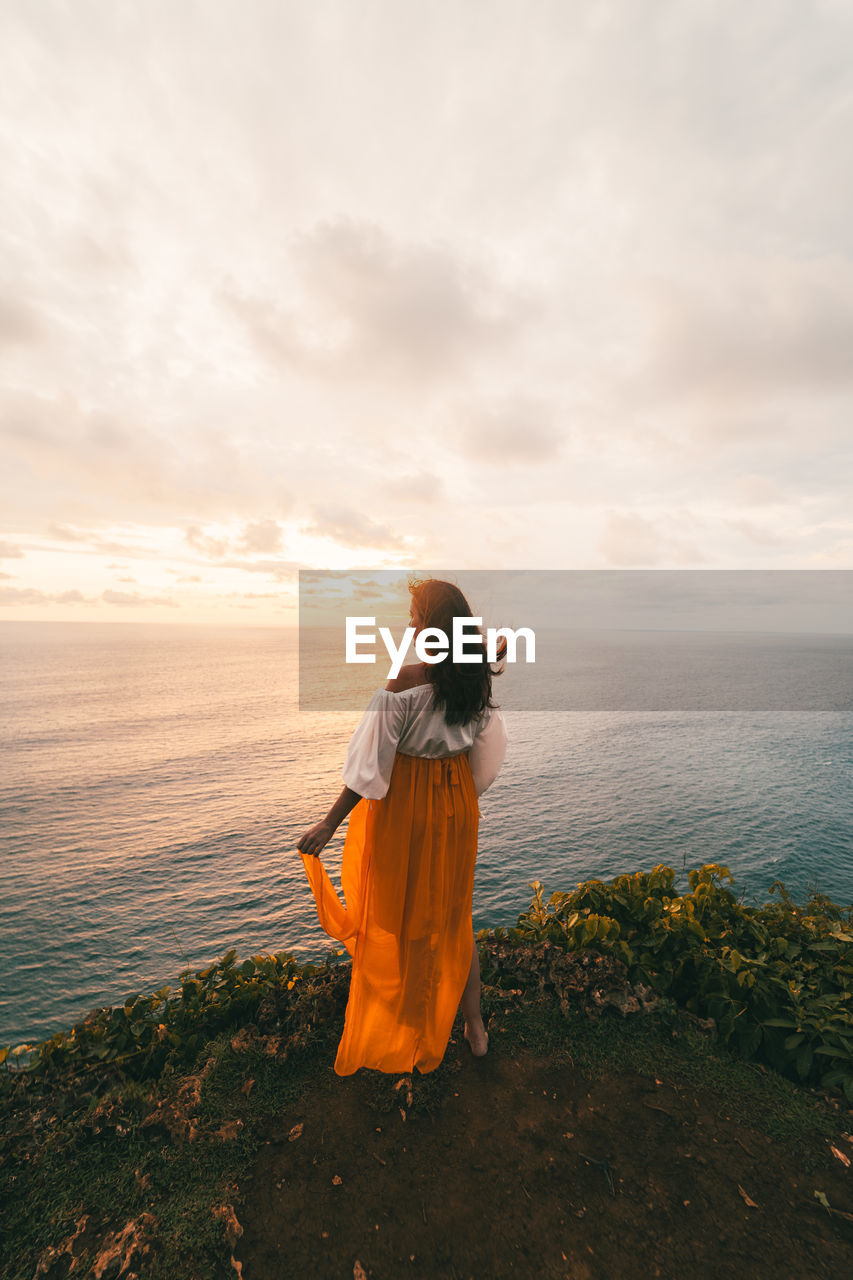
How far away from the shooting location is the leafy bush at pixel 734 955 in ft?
13.5

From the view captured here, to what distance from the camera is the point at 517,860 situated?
114 feet

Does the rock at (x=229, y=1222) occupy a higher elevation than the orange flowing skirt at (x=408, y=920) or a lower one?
lower

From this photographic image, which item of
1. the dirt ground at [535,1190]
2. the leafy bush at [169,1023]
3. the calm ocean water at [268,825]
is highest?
the leafy bush at [169,1023]

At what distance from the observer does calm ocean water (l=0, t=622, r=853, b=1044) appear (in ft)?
93.8

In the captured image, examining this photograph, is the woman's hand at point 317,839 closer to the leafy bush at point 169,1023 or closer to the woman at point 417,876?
the woman at point 417,876

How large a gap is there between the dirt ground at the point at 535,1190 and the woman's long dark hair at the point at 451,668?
9.14 ft

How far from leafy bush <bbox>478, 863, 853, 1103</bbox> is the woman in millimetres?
1469

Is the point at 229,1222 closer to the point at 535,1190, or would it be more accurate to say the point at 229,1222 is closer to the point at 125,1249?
the point at 125,1249

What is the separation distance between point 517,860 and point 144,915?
21741 mm

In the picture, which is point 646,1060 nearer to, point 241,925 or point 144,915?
point 241,925

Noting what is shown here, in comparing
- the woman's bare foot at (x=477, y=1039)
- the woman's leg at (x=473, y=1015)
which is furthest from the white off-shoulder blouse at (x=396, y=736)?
the woman's bare foot at (x=477, y=1039)

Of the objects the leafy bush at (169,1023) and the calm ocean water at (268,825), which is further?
the calm ocean water at (268,825)

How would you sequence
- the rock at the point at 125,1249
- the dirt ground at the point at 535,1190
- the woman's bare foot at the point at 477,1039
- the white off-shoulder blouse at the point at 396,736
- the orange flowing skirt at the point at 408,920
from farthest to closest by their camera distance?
1. the woman's bare foot at the point at 477,1039
2. the orange flowing skirt at the point at 408,920
3. the white off-shoulder blouse at the point at 396,736
4. the dirt ground at the point at 535,1190
5. the rock at the point at 125,1249

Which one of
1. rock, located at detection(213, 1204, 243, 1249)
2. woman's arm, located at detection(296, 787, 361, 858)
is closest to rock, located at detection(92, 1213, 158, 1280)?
rock, located at detection(213, 1204, 243, 1249)
